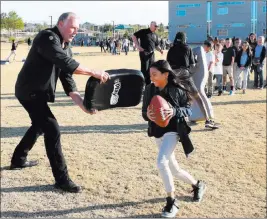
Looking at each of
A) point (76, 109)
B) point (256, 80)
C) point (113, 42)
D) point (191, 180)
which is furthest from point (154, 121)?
point (113, 42)

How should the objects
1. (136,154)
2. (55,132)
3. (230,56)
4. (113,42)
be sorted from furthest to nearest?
1. (113,42)
2. (230,56)
3. (136,154)
4. (55,132)

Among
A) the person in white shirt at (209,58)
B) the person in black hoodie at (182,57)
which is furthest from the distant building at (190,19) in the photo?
the person in black hoodie at (182,57)

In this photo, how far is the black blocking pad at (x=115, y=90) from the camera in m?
3.77

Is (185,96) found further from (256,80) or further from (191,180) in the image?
(256,80)

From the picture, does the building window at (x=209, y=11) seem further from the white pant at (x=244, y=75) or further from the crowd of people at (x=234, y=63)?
the white pant at (x=244, y=75)

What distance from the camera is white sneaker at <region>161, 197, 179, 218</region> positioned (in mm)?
4051

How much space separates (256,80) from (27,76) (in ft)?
34.8

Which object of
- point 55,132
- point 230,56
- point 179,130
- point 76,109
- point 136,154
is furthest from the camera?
point 230,56

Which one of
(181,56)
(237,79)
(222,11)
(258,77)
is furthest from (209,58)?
(222,11)

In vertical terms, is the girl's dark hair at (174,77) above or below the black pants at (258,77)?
above

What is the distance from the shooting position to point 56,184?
16.0 feet

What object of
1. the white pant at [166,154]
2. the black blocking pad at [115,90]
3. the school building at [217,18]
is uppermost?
the school building at [217,18]

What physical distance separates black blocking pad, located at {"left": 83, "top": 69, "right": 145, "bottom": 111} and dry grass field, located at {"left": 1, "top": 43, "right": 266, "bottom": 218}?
121cm

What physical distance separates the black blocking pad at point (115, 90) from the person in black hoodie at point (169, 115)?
0.13m
